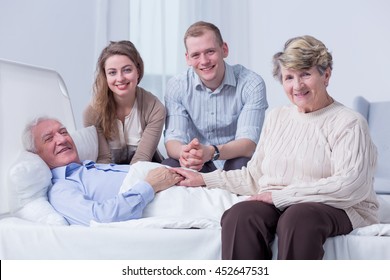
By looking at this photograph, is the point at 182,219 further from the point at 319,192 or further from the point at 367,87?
the point at 367,87

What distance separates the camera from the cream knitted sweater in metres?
1.81

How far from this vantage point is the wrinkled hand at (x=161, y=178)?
220cm

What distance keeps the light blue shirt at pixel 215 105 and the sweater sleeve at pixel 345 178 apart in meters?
0.94

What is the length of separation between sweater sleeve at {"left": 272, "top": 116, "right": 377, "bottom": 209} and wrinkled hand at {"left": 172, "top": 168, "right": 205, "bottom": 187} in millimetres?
464

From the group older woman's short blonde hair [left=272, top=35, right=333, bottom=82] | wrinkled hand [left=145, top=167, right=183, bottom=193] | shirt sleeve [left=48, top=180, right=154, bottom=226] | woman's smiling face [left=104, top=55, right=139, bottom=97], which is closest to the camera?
older woman's short blonde hair [left=272, top=35, right=333, bottom=82]

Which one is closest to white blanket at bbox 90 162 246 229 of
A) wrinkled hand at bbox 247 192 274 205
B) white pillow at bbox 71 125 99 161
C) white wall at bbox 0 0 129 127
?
wrinkled hand at bbox 247 192 274 205

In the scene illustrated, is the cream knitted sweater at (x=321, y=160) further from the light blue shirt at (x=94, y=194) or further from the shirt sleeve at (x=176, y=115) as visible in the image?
the shirt sleeve at (x=176, y=115)

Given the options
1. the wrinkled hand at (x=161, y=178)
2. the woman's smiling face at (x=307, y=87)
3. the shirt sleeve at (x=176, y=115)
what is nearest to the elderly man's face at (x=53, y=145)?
the wrinkled hand at (x=161, y=178)

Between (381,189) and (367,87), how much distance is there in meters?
1.52

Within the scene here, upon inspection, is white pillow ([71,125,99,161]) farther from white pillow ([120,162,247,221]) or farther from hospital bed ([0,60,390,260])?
white pillow ([120,162,247,221])

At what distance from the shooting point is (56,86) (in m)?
2.82

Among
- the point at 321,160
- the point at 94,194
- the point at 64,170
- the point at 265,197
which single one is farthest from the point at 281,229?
the point at 64,170

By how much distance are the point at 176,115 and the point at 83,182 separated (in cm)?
70
